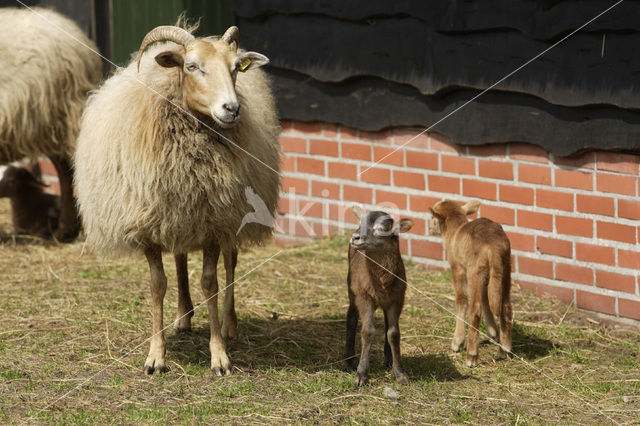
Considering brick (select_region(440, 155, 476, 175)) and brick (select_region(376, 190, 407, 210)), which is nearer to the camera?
brick (select_region(440, 155, 476, 175))

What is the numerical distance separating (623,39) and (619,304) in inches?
68.2

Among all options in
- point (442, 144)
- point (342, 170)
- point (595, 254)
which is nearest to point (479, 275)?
point (595, 254)

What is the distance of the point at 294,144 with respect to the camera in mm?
8016

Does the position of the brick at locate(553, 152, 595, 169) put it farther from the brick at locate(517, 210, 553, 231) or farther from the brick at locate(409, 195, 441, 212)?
the brick at locate(409, 195, 441, 212)

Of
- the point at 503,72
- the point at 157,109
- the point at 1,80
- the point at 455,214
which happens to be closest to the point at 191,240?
the point at 157,109

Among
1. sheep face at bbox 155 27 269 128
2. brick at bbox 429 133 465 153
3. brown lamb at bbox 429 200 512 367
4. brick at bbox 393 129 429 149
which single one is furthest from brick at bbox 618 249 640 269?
sheep face at bbox 155 27 269 128

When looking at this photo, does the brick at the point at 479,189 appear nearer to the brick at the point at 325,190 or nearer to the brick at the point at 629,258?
the brick at the point at 629,258

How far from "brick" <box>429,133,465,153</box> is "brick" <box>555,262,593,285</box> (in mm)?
1222

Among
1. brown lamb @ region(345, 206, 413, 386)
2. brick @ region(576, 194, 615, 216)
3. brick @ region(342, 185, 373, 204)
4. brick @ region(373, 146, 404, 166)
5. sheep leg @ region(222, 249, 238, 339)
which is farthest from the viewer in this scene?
brick @ region(342, 185, 373, 204)

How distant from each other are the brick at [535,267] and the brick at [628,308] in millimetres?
600

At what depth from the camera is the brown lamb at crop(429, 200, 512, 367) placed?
5.07 metres

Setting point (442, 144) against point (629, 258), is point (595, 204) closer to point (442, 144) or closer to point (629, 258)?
point (629, 258)

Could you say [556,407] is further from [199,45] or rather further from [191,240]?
[199,45]

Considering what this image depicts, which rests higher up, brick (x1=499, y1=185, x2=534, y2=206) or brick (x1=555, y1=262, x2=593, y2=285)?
brick (x1=499, y1=185, x2=534, y2=206)
